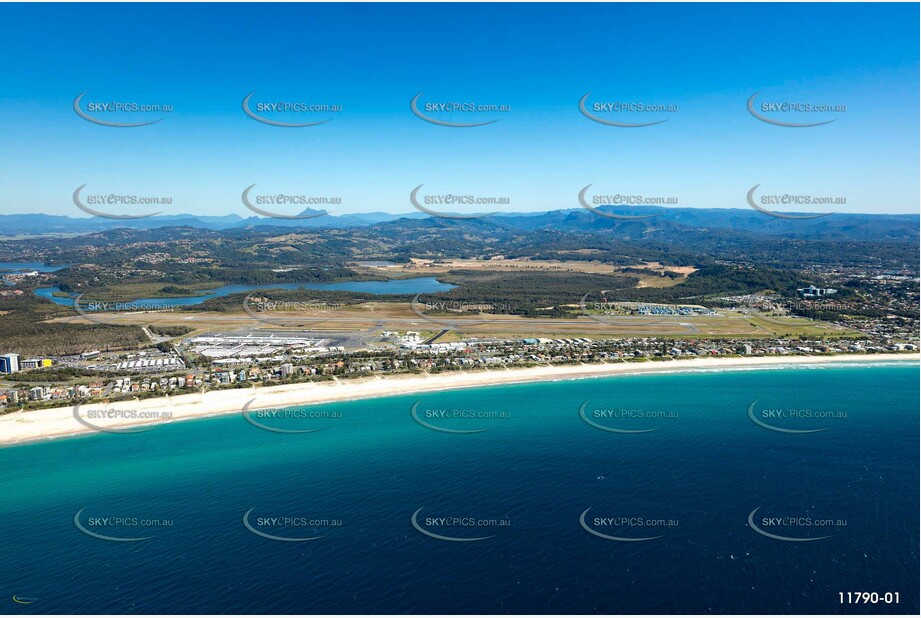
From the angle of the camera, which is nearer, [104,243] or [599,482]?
[599,482]

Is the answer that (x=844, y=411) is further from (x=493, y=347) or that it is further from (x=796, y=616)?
(x=493, y=347)

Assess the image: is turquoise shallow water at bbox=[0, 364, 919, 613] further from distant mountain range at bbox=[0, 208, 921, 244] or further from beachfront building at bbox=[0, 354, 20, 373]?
distant mountain range at bbox=[0, 208, 921, 244]

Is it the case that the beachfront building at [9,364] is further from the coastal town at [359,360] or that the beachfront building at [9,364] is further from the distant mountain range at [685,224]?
the distant mountain range at [685,224]

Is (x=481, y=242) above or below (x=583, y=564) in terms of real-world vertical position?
above

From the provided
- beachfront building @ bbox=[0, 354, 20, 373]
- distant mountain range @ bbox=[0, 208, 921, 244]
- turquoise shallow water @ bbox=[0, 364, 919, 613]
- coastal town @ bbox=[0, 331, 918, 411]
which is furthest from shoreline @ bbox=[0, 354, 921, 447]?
distant mountain range @ bbox=[0, 208, 921, 244]

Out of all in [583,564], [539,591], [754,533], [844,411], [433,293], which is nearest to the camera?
[539,591]

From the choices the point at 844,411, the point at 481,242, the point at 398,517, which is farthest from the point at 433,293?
the point at 481,242

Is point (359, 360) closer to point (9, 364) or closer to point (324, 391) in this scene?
point (324, 391)
